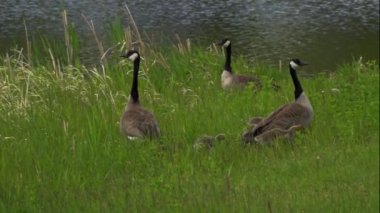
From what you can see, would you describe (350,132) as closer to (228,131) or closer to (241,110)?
(228,131)

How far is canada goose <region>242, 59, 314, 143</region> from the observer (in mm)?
9008

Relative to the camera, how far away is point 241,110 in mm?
10766

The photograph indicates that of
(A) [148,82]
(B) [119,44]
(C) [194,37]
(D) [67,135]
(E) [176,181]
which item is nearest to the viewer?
(E) [176,181]

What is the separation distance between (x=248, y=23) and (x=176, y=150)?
18861mm

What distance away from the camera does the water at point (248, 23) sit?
2339 centimetres

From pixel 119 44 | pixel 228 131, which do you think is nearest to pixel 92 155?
pixel 228 131

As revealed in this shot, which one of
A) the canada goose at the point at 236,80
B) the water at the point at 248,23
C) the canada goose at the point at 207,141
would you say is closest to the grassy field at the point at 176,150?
the canada goose at the point at 207,141

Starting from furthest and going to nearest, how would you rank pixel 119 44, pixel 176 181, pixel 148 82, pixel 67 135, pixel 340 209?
pixel 119 44, pixel 148 82, pixel 67 135, pixel 176 181, pixel 340 209

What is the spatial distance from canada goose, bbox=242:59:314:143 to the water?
10.9 meters

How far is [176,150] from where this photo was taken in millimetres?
9062

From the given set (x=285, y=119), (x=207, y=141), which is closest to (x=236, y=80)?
(x=285, y=119)

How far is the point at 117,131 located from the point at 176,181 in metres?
2.72

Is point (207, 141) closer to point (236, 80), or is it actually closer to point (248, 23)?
Result: point (236, 80)

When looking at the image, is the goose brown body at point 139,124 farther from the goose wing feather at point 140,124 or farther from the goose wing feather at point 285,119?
the goose wing feather at point 285,119
